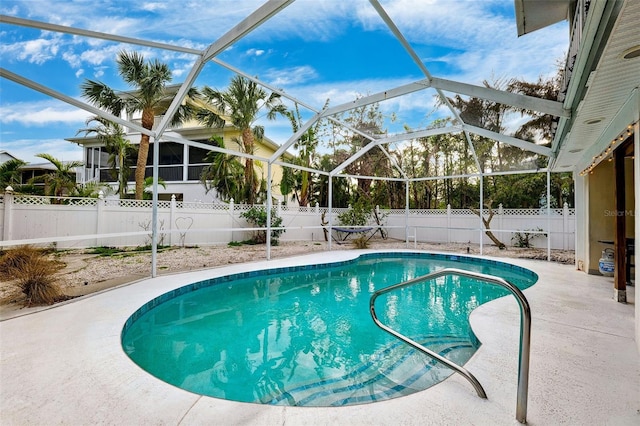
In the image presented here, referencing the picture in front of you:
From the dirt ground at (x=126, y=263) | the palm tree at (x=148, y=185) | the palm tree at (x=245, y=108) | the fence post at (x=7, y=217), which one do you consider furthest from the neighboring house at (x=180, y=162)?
the fence post at (x=7, y=217)

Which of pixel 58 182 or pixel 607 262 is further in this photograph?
pixel 58 182

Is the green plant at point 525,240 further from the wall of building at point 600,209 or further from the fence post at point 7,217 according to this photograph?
the fence post at point 7,217

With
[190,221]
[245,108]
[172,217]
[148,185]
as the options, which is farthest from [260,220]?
[148,185]

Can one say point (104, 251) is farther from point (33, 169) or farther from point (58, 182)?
point (33, 169)

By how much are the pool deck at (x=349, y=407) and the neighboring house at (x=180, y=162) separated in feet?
36.2

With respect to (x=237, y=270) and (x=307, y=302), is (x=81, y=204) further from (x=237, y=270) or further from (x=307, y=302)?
(x=307, y=302)

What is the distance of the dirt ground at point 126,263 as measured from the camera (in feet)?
15.5

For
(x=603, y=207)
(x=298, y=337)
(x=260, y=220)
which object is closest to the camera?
(x=298, y=337)

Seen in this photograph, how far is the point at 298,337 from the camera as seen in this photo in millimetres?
3646

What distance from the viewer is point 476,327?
10.8 ft

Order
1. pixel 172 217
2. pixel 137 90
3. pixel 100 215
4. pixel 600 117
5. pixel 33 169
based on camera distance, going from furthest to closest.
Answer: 1. pixel 33 169
2. pixel 172 217
3. pixel 137 90
4. pixel 100 215
5. pixel 600 117

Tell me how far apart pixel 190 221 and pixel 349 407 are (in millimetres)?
9663

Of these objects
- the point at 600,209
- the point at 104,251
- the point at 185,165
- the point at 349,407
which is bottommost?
the point at 349,407

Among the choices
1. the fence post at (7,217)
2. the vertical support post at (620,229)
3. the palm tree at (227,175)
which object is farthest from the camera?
the palm tree at (227,175)
